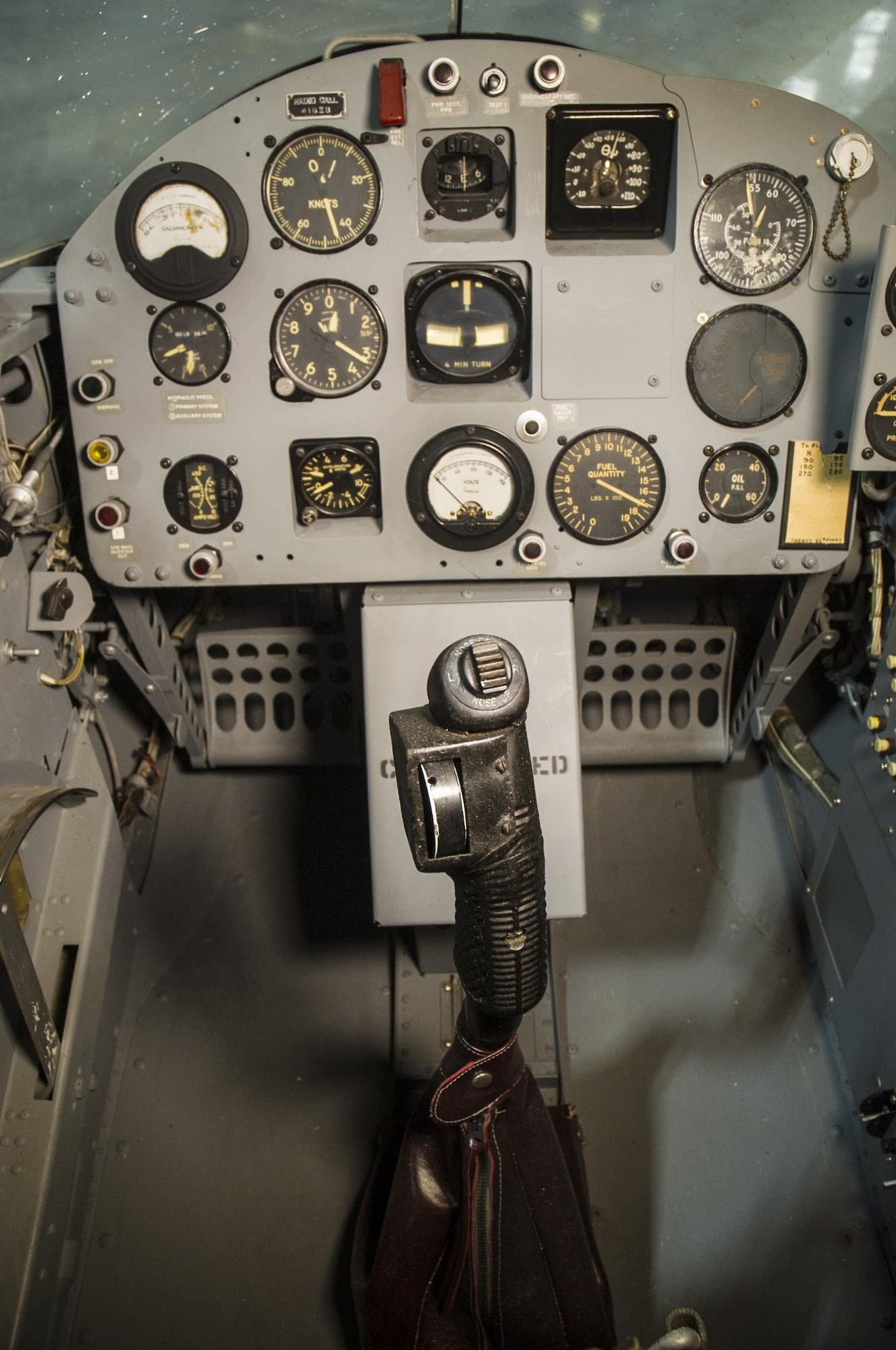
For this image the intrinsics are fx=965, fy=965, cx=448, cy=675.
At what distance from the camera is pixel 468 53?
7.24ft

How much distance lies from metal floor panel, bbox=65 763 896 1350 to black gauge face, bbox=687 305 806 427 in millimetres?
1226

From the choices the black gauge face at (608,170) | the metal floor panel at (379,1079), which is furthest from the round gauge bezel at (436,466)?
the metal floor panel at (379,1079)

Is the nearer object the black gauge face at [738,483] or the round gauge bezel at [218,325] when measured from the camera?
the round gauge bezel at [218,325]

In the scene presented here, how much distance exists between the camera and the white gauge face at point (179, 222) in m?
2.26

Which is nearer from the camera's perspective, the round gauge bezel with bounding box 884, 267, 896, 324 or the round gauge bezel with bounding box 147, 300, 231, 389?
the round gauge bezel with bounding box 884, 267, 896, 324

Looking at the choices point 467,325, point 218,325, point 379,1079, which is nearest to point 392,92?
point 467,325

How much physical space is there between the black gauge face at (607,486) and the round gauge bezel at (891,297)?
607 millimetres

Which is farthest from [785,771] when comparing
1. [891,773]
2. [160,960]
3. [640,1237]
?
[160,960]

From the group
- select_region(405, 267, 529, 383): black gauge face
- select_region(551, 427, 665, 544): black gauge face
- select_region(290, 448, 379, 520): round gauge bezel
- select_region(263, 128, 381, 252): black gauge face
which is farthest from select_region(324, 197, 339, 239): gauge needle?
select_region(551, 427, 665, 544): black gauge face

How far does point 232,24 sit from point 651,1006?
8.91 feet

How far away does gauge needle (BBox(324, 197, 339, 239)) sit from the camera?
7.48 ft

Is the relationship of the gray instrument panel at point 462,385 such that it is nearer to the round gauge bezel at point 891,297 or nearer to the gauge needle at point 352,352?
the gauge needle at point 352,352

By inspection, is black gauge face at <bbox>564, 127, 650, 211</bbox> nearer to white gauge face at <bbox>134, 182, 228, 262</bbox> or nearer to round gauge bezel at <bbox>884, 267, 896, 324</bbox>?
round gauge bezel at <bbox>884, 267, 896, 324</bbox>

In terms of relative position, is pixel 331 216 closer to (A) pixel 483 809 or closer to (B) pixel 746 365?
(B) pixel 746 365
